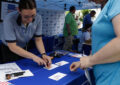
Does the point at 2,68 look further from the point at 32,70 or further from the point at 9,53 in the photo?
the point at 9,53

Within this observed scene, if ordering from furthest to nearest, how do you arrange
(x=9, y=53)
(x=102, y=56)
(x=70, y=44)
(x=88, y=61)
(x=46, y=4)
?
1. (x=70, y=44)
2. (x=46, y=4)
3. (x=9, y=53)
4. (x=88, y=61)
5. (x=102, y=56)

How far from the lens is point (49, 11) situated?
4.72 metres

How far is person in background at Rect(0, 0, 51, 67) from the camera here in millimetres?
1298

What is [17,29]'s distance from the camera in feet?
4.80

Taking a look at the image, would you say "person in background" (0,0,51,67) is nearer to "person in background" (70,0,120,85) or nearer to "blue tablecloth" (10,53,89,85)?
"blue tablecloth" (10,53,89,85)

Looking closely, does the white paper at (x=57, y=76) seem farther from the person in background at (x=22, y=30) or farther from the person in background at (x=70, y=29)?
the person in background at (x=70, y=29)

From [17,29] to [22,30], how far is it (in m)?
0.06

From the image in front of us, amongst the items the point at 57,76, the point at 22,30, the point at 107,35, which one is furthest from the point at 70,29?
the point at 107,35

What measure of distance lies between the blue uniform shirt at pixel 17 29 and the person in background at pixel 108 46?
888 millimetres

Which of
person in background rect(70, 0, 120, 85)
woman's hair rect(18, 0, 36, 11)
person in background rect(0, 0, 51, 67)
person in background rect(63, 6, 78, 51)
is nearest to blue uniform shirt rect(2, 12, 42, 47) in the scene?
person in background rect(0, 0, 51, 67)

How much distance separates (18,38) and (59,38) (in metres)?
3.24

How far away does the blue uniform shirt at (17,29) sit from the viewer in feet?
4.55

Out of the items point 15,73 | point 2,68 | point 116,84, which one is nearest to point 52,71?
→ point 15,73

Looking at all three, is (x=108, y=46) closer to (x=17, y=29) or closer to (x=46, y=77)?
(x=46, y=77)
